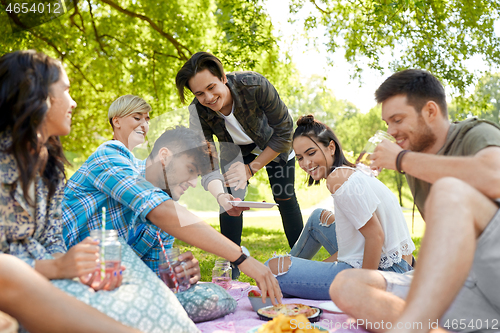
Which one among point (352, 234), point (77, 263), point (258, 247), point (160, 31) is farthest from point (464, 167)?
point (160, 31)

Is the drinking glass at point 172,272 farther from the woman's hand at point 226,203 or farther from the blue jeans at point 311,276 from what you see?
the woman's hand at point 226,203

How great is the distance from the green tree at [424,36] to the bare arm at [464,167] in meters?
6.02

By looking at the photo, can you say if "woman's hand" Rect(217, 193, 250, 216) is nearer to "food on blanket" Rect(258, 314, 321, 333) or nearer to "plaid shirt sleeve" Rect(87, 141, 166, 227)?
"plaid shirt sleeve" Rect(87, 141, 166, 227)

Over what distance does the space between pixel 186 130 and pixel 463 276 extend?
7.17ft

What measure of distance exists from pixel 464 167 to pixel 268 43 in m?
5.94

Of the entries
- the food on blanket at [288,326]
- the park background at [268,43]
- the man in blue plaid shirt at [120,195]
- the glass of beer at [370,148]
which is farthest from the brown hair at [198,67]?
the park background at [268,43]

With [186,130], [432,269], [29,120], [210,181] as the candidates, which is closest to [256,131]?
[210,181]

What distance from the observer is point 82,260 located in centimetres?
177

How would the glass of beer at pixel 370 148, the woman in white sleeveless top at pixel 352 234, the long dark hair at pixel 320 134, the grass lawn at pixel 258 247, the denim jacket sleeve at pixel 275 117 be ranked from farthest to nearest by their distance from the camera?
1. the grass lawn at pixel 258 247
2. the denim jacket sleeve at pixel 275 117
3. the long dark hair at pixel 320 134
4. the woman in white sleeveless top at pixel 352 234
5. the glass of beer at pixel 370 148

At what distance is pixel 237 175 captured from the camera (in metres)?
3.97

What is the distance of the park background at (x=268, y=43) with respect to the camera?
7.36m

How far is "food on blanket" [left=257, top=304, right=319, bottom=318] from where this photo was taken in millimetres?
2463

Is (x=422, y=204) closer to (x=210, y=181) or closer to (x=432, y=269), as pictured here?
(x=432, y=269)

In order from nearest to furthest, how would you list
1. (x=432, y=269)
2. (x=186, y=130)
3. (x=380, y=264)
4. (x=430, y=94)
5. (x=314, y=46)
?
(x=432, y=269) → (x=430, y=94) → (x=380, y=264) → (x=186, y=130) → (x=314, y=46)
